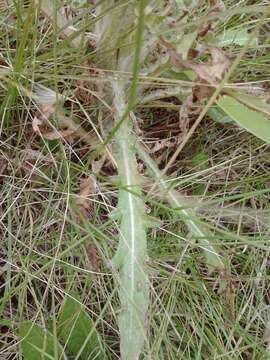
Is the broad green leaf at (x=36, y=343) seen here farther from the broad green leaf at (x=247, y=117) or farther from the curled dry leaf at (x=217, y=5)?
the curled dry leaf at (x=217, y=5)

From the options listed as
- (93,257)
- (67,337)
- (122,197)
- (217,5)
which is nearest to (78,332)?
(67,337)

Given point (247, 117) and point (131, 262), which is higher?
point (247, 117)

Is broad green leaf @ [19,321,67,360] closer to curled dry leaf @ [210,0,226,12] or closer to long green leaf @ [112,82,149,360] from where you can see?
long green leaf @ [112,82,149,360]

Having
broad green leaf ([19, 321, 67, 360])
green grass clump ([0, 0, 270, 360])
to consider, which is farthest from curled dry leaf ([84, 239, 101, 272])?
broad green leaf ([19, 321, 67, 360])

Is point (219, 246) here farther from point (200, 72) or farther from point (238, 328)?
point (200, 72)

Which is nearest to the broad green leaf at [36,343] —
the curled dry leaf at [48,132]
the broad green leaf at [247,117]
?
the curled dry leaf at [48,132]

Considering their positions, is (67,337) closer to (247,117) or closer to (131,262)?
(131,262)
